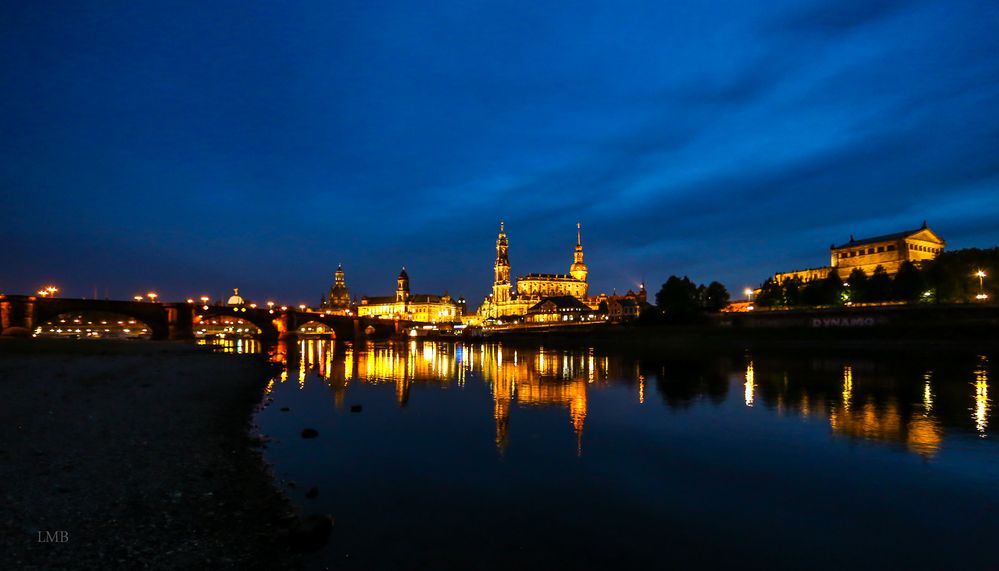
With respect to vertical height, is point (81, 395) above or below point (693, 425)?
above

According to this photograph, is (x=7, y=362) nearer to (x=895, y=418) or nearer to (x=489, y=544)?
(x=489, y=544)

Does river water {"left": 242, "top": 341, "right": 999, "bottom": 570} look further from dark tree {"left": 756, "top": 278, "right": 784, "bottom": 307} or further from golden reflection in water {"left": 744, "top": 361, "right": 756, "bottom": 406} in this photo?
dark tree {"left": 756, "top": 278, "right": 784, "bottom": 307}

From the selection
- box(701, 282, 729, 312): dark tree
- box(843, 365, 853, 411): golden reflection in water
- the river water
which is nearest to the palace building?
box(701, 282, 729, 312): dark tree

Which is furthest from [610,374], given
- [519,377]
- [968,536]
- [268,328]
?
[268,328]

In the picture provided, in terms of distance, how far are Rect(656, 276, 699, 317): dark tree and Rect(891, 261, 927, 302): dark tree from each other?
3788 cm

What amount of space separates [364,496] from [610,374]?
38662 mm

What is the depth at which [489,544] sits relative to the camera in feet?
38.9

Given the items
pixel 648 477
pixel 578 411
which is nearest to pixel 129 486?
pixel 648 477

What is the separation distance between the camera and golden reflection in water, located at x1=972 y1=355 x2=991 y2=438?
24.5 metres

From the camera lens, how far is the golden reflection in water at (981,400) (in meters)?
24.5

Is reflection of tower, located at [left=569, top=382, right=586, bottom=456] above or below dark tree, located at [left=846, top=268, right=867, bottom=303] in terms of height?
below

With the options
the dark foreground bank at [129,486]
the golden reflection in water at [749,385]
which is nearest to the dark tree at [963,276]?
the golden reflection in water at [749,385]

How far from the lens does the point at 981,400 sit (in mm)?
31203

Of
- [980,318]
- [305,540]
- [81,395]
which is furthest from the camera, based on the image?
[980,318]
